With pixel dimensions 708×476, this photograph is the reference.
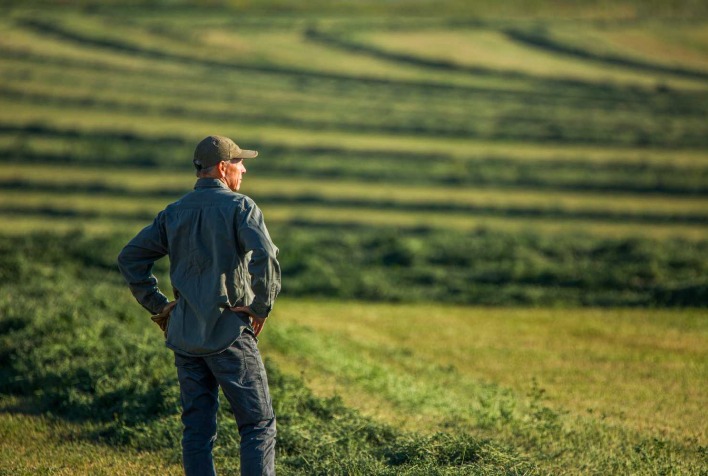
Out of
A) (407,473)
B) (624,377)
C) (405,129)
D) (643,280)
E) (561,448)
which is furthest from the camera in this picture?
(405,129)

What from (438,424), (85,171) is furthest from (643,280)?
(85,171)

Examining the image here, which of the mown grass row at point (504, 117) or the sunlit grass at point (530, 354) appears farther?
the mown grass row at point (504, 117)

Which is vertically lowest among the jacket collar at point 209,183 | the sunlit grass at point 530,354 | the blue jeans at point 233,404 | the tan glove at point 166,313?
the sunlit grass at point 530,354

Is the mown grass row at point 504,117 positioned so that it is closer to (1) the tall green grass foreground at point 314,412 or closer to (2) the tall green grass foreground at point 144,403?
(1) the tall green grass foreground at point 314,412

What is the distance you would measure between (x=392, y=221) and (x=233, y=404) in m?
21.6

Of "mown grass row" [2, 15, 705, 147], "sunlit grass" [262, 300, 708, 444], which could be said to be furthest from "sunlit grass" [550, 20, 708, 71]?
"sunlit grass" [262, 300, 708, 444]

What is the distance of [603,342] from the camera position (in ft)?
39.9

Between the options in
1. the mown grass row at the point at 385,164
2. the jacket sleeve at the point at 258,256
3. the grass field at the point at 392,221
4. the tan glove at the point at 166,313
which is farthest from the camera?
the mown grass row at the point at 385,164

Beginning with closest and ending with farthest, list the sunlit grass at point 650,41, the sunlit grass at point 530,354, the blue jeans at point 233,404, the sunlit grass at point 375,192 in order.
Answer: the blue jeans at point 233,404 < the sunlit grass at point 530,354 < the sunlit grass at point 375,192 < the sunlit grass at point 650,41

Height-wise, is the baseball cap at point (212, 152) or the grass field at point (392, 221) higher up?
the baseball cap at point (212, 152)

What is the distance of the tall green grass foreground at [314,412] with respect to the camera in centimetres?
629

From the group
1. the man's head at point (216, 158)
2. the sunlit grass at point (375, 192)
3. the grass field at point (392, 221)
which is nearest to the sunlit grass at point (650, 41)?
the grass field at point (392, 221)

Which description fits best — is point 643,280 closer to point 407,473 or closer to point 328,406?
point 328,406

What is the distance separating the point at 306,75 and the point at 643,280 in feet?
89.4
